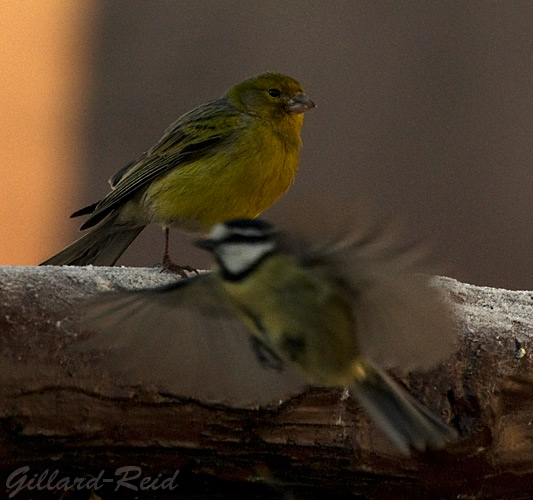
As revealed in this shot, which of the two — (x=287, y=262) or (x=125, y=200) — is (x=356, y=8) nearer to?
(x=125, y=200)

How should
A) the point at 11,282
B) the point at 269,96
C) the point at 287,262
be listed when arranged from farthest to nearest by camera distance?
the point at 269,96
the point at 11,282
the point at 287,262

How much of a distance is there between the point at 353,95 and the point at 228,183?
1494mm

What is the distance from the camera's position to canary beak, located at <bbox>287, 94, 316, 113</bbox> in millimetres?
2143

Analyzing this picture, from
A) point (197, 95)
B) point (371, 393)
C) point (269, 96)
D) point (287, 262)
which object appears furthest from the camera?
point (197, 95)

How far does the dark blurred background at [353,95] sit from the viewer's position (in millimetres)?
3371

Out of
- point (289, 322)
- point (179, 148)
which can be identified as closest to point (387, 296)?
point (289, 322)

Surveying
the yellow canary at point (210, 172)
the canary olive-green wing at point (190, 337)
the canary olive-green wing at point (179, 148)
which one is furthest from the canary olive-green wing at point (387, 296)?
the canary olive-green wing at point (179, 148)

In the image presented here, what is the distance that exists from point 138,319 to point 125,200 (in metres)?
1.06

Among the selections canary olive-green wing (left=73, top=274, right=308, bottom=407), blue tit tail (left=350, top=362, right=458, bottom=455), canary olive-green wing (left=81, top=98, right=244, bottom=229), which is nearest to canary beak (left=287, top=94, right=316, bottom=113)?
canary olive-green wing (left=81, top=98, right=244, bottom=229)

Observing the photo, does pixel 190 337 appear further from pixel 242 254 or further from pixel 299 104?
pixel 299 104

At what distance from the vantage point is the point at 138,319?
3.83 feet

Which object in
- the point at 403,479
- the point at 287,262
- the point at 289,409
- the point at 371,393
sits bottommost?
the point at 403,479

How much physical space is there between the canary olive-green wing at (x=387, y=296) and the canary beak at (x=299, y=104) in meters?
1.15

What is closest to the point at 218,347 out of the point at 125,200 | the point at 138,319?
the point at 138,319
